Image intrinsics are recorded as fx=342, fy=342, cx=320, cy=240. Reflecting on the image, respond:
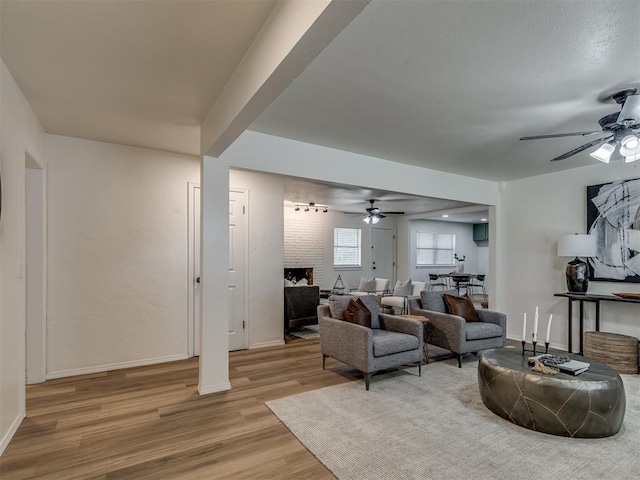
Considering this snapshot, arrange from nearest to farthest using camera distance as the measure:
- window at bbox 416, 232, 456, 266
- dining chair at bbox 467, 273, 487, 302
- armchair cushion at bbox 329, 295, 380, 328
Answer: armchair cushion at bbox 329, 295, 380, 328 → dining chair at bbox 467, 273, 487, 302 → window at bbox 416, 232, 456, 266

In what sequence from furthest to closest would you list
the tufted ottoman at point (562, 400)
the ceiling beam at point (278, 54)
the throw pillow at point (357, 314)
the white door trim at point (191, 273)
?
the white door trim at point (191, 273) → the throw pillow at point (357, 314) → the tufted ottoman at point (562, 400) → the ceiling beam at point (278, 54)

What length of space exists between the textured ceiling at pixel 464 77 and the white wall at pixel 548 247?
1.18 m

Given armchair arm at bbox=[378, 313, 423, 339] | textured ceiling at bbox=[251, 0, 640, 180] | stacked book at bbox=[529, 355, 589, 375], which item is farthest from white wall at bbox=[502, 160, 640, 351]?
armchair arm at bbox=[378, 313, 423, 339]

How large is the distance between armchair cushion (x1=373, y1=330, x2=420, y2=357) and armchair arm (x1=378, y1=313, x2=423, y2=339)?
0.07 m

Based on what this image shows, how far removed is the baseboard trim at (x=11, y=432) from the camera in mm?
2210

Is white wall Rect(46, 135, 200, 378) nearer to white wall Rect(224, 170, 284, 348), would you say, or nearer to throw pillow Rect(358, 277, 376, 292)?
white wall Rect(224, 170, 284, 348)

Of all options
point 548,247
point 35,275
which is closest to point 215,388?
point 35,275

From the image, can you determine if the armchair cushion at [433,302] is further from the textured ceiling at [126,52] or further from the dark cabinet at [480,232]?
the dark cabinet at [480,232]

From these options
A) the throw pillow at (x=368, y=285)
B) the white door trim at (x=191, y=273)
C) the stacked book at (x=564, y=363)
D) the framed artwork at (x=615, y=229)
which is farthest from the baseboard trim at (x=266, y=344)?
the framed artwork at (x=615, y=229)

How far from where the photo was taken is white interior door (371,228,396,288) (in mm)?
9734

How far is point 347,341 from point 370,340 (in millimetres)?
316

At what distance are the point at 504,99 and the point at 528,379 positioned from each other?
212cm

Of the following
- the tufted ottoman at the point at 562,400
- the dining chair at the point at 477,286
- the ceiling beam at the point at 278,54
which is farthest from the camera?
the dining chair at the point at 477,286

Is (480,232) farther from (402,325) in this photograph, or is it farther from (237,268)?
(237,268)
